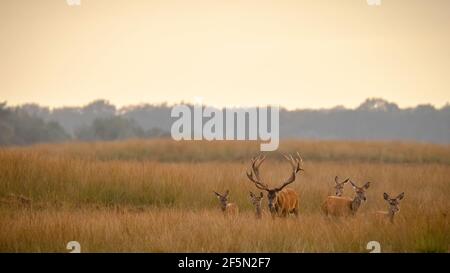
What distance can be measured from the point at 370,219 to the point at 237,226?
96.2 inches

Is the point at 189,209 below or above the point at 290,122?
below

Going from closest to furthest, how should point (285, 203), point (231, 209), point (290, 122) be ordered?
point (285, 203)
point (231, 209)
point (290, 122)

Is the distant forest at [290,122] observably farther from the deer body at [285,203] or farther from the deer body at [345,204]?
the deer body at [345,204]

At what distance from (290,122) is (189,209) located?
196 ft

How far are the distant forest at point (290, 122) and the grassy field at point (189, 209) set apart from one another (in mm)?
31399

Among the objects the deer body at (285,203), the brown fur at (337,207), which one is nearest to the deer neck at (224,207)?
the deer body at (285,203)

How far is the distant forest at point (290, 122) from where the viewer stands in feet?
178

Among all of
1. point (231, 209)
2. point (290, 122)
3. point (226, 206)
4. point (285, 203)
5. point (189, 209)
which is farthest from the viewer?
point (290, 122)

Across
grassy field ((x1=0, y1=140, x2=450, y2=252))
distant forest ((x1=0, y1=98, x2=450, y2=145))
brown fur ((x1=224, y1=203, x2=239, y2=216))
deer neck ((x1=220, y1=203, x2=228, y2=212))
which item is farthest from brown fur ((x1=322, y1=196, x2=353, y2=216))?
distant forest ((x1=0, y1=98, x2=450, y2=145))

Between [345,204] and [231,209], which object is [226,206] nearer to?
[231,209]

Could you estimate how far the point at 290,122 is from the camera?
74.3 m

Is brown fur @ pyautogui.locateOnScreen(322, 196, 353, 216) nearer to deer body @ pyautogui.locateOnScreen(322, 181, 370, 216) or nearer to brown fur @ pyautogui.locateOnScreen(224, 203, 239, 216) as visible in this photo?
deer body @ pyautogui.locateOnScreen(322, 181, 370, 216)

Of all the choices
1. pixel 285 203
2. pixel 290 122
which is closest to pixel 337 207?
pixel 285 203
